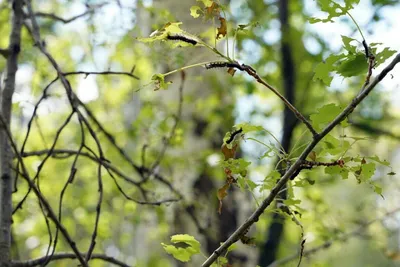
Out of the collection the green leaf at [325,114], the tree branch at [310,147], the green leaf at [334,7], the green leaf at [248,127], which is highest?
the green leaf at [334,7]

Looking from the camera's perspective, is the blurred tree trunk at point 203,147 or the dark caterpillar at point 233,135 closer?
the dark caterpillar at point 233,135

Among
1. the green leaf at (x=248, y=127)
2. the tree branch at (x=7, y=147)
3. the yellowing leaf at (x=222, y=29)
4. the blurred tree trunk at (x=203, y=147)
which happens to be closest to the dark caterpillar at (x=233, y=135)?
the green leaf at (x=248, y=127)

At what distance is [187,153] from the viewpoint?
2.29 meters

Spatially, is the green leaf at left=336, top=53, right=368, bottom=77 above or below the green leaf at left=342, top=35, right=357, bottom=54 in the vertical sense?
below

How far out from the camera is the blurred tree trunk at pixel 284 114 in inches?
83.5

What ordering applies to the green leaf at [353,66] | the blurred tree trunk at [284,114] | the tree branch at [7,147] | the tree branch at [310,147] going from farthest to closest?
the blurred tree trunk at [284,114] → the tree branch at [7,147] → the green leaf at [353,66] → the tree branch at [310,147]

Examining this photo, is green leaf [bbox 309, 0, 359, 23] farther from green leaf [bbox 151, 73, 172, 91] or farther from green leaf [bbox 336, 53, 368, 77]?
green leaf [bbox 151, 73, 172, 91]

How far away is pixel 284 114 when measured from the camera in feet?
7.32

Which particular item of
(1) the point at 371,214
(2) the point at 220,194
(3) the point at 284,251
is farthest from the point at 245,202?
(1) the point at 371,214

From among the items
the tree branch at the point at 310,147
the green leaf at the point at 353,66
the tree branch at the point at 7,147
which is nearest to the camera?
the tree branch at the point at 310,147

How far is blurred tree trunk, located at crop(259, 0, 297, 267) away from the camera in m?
2.12

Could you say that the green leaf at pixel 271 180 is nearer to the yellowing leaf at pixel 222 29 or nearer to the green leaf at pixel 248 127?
the green leaf at pixel 248 127

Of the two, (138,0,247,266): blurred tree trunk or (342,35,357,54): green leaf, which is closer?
(342,35,357,54): green leaf

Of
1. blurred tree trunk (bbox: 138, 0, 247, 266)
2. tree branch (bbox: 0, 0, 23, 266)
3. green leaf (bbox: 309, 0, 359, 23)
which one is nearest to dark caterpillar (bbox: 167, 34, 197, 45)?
green leaf (bbox: 309, 0, 359, 23)
